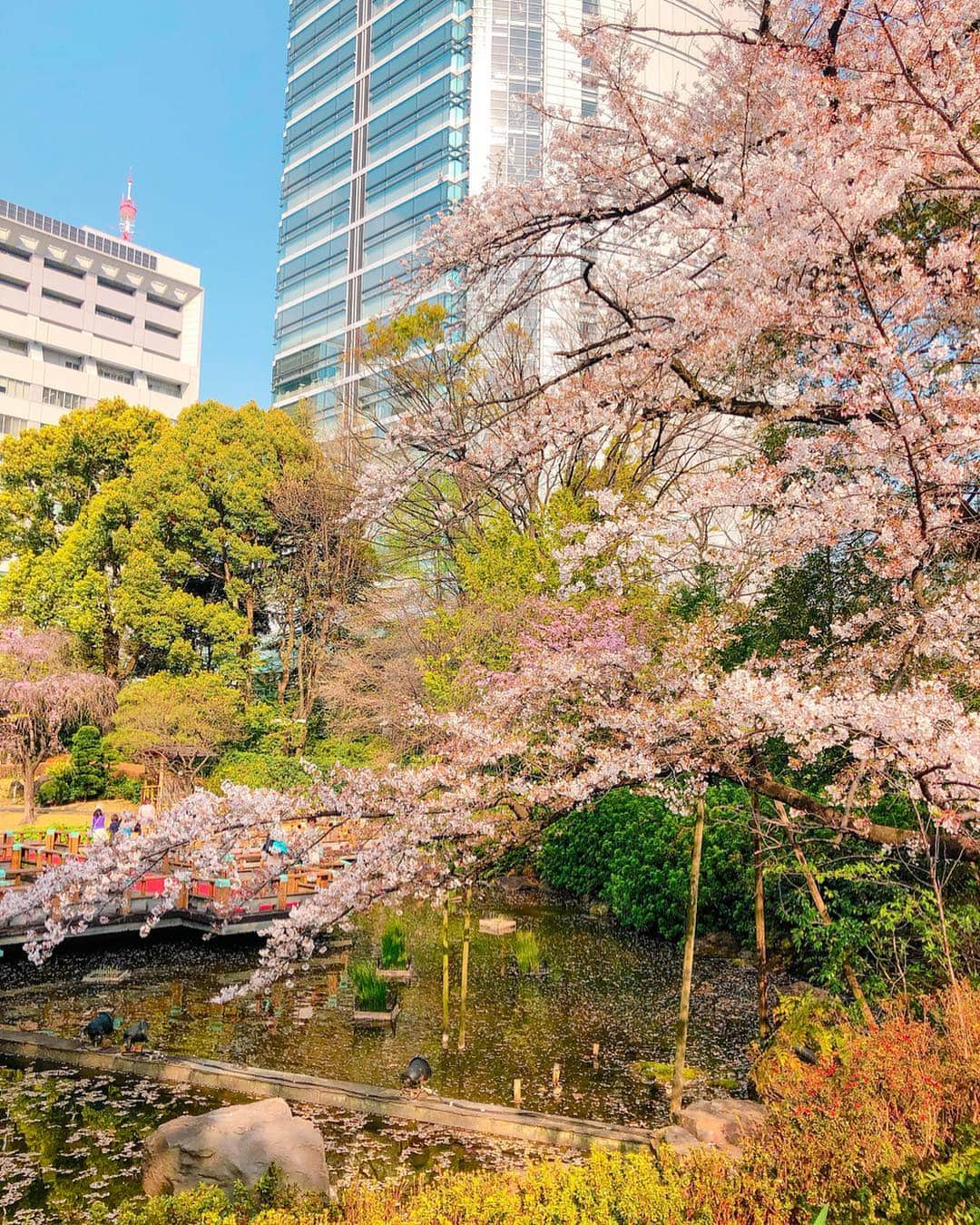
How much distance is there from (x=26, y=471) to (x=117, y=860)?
22.3 metres

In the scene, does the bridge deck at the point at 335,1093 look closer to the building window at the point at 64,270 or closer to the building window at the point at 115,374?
the building window at the point at 115,374

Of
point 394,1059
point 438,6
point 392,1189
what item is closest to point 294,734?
point 394,1059

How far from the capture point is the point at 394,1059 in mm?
7934

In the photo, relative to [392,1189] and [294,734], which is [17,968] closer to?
[392,1189]

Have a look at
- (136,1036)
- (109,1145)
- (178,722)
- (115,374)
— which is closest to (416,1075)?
(109,1145)

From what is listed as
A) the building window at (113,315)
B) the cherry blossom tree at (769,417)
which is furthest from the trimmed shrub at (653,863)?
the building window at (113,315)

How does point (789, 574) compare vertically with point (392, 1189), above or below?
above

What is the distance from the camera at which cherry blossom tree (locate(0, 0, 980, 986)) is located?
4.54m

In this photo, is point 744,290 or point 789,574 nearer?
point 744,290

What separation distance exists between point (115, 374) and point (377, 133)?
21.5m

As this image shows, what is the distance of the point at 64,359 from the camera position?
4912 cm

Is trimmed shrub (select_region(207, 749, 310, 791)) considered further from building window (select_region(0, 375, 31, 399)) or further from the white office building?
building window (select_region(0, 375, 31, 399))

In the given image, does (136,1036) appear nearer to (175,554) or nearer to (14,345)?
(175,554)

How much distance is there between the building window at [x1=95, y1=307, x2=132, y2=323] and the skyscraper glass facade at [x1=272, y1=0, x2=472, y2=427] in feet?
41.4
